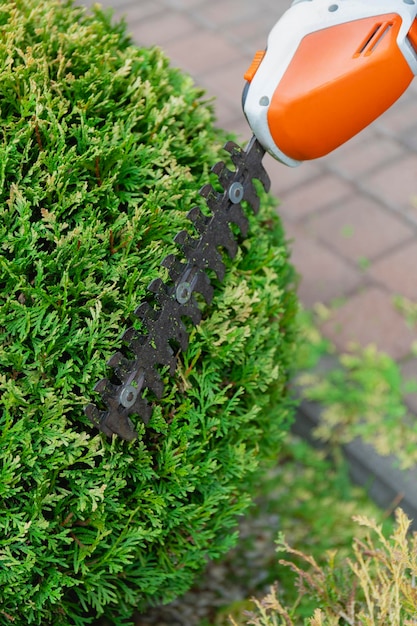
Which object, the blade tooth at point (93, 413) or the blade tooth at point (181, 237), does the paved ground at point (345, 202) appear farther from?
the blade tooth at point (93, 413)

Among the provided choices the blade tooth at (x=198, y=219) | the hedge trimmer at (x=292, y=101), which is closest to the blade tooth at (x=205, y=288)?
the hedge trimmer at (x=292, y=101)

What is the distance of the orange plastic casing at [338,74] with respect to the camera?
1.76 metres

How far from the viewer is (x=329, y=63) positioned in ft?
5.80

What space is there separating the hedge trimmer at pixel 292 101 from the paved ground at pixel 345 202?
1.52m

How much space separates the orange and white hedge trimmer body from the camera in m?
1.76

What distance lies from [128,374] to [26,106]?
668mm

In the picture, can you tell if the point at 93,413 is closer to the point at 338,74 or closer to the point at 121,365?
the point at 121,365

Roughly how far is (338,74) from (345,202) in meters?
2.29

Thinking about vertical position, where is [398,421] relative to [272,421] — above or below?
below

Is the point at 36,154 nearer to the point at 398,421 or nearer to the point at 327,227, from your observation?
the point at 398,421

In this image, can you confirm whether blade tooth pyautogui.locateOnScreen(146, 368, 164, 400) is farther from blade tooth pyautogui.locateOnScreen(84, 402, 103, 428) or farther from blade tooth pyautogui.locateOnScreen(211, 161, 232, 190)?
blade tooth pyautogui.locateOnScreen(211, 161, 232, 190)

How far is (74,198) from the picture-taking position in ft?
5.74

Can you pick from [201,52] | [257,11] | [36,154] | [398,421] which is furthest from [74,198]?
[257,11]

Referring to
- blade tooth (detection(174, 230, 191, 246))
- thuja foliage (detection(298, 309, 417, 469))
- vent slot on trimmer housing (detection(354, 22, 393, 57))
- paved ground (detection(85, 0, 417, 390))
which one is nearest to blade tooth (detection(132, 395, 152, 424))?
blade tooth (detection(174, 230, 191, 246))
